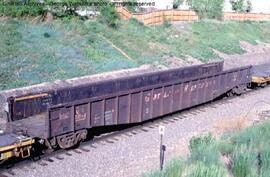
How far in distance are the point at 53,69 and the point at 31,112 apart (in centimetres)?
1039

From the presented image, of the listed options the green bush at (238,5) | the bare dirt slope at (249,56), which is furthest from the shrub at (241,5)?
the bare dirt slope at (249,56)

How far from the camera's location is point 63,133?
15.1 meters

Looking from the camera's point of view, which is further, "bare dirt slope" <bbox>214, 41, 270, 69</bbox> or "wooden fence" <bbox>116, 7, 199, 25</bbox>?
"wooden fence" <bbox>116, 7, 199, 25</bbox>

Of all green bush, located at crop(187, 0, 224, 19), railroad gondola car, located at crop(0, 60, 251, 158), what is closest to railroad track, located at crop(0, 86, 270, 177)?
railroad gondola car, located at crop(0, 60, 251, 158)

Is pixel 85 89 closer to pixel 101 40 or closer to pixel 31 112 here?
pixel 31 112

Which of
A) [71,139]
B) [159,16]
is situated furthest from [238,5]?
[71,139]

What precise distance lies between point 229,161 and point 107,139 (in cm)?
735

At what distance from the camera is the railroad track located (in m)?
13.9

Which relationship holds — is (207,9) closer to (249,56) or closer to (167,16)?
(167,16)

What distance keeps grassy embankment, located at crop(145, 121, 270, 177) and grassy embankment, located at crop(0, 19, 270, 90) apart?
14478 mm

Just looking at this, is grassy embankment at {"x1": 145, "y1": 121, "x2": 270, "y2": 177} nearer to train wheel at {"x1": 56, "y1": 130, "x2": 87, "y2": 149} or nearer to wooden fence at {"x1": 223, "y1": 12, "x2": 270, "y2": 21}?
train wheel at {"x1": 56, "y1": 130, "x2": 87, "y2": 149}

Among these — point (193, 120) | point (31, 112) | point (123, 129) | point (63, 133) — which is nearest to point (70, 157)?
point (63, 133)

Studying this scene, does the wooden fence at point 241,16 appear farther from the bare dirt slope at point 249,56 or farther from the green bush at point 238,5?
the bare dirt slope at point 249,56

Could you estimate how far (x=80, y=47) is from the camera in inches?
1236
